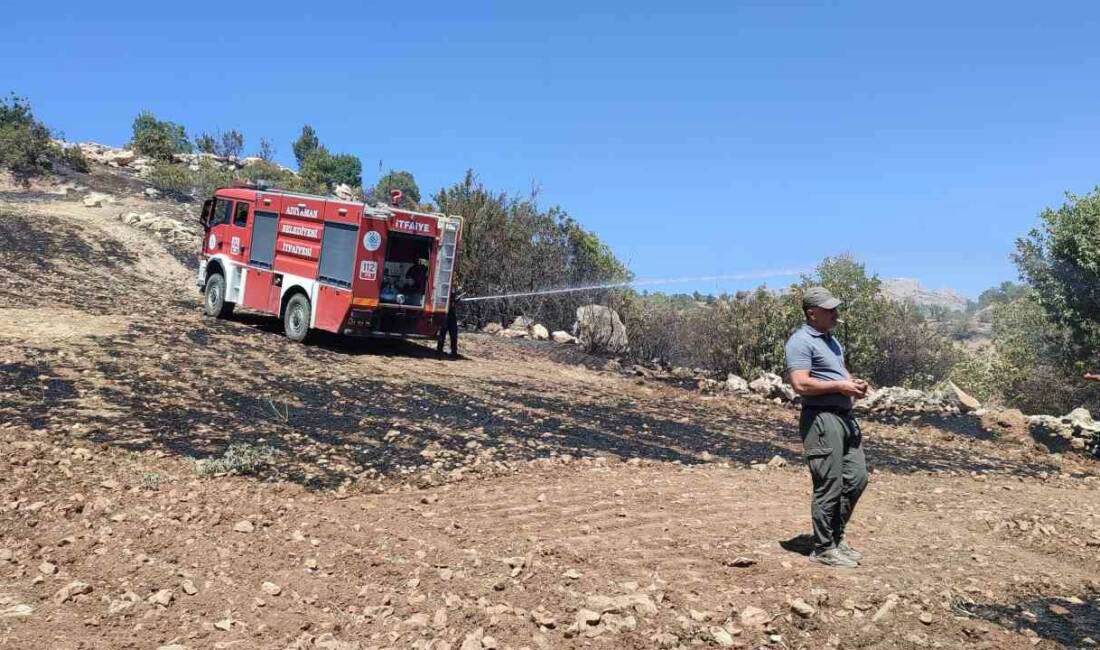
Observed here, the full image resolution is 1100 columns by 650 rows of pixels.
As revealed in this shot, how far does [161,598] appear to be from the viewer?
4.54 meters

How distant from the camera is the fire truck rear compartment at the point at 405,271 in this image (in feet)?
47.5

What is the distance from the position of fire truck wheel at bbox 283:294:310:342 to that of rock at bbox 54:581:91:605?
10051 millimetres

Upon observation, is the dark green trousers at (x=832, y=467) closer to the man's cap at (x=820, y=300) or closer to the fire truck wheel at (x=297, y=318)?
the man's cap at (x=820, y=300)

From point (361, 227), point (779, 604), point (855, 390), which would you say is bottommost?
point (779, 604)

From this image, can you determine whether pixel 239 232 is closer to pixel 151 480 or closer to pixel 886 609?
pixel 151 480

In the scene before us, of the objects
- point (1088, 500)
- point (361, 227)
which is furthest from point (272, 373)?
point (1088, 500)

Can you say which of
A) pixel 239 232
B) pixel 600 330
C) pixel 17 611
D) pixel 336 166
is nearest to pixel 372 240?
pixel 239 232

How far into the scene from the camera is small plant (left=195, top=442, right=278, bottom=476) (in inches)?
266

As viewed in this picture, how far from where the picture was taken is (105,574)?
4828 mm

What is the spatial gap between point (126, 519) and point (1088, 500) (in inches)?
395

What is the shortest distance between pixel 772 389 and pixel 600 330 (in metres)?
6.28

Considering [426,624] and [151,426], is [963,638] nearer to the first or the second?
[426,624]

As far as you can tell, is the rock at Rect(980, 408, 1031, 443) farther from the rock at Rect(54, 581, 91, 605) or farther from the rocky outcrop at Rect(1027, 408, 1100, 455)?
the rock at Rect(54, 581, 91, 605)

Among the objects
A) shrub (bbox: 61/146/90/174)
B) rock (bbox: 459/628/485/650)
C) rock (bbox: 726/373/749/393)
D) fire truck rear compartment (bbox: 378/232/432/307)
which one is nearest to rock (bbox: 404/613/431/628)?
rock (bbox: 459/628/485/650)
